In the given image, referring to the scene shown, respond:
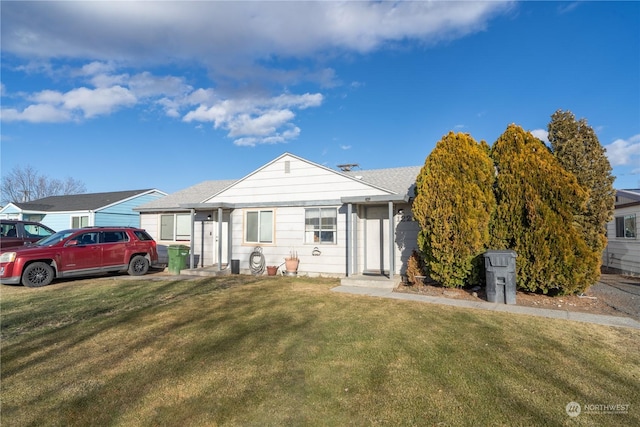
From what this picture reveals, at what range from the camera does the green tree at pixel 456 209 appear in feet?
26.0

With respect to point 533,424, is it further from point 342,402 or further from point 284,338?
point 284,338

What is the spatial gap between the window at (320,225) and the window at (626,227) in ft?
33.9

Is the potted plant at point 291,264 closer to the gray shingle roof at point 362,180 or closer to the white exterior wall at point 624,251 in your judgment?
the gray shingle roof at point 362,180

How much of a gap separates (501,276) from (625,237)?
8.61 meters

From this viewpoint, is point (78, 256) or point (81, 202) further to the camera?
point (81, 202)

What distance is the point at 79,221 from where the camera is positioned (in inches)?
877

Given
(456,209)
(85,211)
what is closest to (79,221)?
(85,211)

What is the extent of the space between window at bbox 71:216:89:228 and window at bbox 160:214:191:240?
11146mm

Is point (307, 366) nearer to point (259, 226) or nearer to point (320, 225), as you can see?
point (320, 225)

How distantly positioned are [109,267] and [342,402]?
10.3 meters

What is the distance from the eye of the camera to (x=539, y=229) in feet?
24.1

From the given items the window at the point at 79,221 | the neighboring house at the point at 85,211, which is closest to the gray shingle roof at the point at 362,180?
the neighboring house at the point at 85,211

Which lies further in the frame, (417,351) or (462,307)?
(462,307)

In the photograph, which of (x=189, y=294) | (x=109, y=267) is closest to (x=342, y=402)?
(x=189, y=294)
